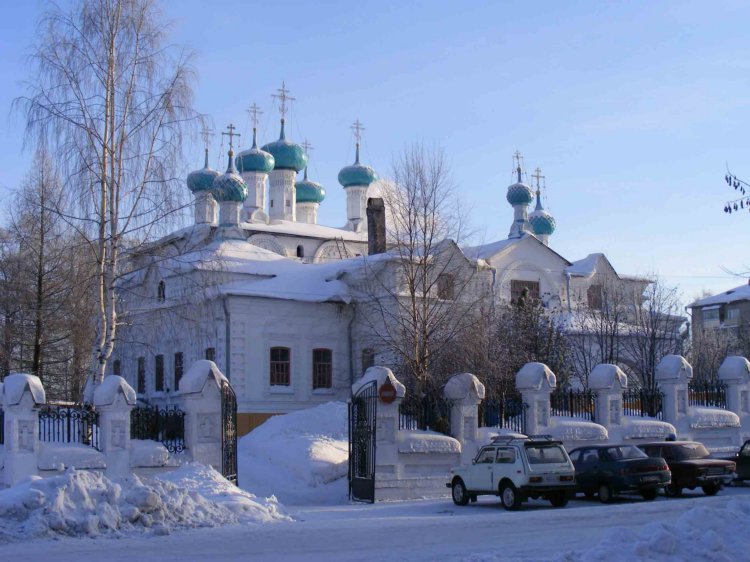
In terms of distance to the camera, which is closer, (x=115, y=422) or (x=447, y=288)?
(x=115, y=422)

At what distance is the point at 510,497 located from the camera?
17.9 m

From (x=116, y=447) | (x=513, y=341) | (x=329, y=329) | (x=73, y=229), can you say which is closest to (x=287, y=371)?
(x=329, y=329)

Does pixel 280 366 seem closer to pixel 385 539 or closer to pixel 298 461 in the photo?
pixel 298 461

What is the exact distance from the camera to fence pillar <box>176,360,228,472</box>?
1917 centimetres

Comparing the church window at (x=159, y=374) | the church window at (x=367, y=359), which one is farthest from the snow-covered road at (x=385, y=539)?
the church window at (x=159, y=374)

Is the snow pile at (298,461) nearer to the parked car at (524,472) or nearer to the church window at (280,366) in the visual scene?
the parked car at (524,472)

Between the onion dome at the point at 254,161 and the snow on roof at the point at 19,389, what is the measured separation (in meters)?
30.7

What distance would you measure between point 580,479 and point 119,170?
11.2 metres

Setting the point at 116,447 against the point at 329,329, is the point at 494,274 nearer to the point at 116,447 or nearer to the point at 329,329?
the point at 329,329

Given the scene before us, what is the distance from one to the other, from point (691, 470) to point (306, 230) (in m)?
30.5

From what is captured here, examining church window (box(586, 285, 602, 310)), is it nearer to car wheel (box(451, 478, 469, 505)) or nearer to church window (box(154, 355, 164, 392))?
church window (box(154, 355, 164, 392))

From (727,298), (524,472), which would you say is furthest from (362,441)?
(727,298)

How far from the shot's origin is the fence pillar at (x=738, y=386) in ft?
91.2

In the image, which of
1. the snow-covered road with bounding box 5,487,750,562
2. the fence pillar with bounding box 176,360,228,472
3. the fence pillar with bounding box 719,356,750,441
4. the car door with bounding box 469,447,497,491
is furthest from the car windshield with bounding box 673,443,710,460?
the fence pillar with bounding box 176,360,228,472
